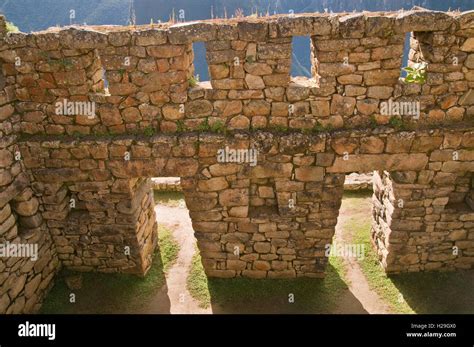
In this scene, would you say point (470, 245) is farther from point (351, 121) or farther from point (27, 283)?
point (27, 283)

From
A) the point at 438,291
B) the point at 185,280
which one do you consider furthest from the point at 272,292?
the point at 438,291

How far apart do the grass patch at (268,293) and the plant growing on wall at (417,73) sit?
13.5 feet

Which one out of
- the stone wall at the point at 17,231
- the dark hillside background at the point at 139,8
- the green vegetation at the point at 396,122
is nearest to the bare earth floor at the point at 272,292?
the stone wall at the point at 17,231

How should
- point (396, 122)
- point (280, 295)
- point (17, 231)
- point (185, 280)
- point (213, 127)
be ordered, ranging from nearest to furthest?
point (396, 122), point (213, 127), point (17, 231), point (280, 295), point (185, 280)

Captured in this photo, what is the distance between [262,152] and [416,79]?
2736 millimetres

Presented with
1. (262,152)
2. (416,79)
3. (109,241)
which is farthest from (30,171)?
(416,79)

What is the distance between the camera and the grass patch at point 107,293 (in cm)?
732

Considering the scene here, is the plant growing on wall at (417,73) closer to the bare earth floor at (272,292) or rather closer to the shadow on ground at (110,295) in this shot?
the bare earth floor at (272,292)

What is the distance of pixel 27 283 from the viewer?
697cm

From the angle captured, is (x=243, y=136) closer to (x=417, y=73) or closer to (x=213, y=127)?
(x=213, y=127)

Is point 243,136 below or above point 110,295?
above

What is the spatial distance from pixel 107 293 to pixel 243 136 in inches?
170

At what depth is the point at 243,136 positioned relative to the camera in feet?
20.5

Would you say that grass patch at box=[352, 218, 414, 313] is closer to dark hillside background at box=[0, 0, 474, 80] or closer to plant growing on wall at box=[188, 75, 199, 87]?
plant growing on wall at box=[188, 75, 199, 87]
